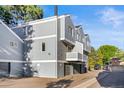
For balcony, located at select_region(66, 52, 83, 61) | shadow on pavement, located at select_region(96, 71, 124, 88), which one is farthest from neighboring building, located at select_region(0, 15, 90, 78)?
shadow on pavement, located at select_region(96, 71, 124, 88)

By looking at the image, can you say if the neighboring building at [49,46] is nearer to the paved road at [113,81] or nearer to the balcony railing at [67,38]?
the balcony railing at [67,38]

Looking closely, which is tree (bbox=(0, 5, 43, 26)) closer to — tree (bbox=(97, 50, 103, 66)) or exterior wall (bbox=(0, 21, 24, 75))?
exterior wall (bbox=(0, 21, 24, 75))

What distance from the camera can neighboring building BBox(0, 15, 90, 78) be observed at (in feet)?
44.5

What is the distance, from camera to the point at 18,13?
53.5 ft

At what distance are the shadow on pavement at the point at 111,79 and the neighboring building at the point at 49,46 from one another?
156 centimetres

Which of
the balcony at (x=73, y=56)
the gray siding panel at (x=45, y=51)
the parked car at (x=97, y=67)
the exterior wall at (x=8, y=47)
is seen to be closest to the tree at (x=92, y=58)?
the parked car at (x=97, y=67)

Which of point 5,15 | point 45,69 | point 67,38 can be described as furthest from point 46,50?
point 5,15

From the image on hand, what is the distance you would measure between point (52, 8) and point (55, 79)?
10.9 ft

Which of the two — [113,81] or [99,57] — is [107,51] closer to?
[99,57]

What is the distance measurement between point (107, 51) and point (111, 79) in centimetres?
152
